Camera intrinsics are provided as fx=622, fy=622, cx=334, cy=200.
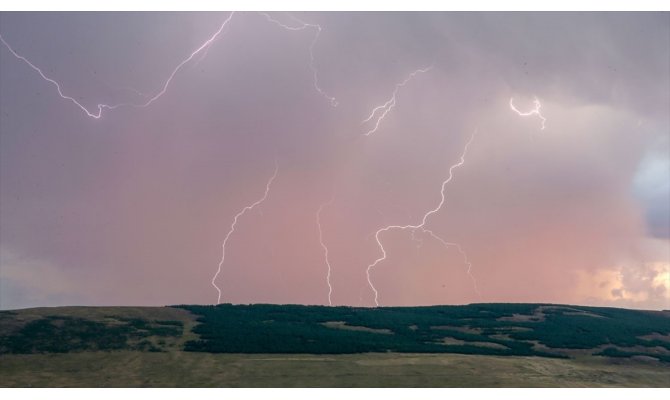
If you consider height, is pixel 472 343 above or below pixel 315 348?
above

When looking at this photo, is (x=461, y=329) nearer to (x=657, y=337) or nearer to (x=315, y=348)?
(x=657, y=337)

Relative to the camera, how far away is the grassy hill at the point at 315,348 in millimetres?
44500

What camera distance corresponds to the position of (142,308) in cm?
7269

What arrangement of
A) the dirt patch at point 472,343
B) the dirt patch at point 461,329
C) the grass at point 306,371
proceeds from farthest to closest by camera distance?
the dirt patch at point 461,329, the dirt patch at point 472,343, the grass at point 306,371

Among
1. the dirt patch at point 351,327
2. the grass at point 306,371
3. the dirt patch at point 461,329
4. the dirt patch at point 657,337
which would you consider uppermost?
the dirt patch at point 657,337

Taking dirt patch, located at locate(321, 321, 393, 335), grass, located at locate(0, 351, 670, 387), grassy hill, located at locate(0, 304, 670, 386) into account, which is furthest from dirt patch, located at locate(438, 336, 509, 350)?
dirt patch, located at locate(321, 321, 393, 335)

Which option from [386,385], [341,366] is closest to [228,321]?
[341,366]

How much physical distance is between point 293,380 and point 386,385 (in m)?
6.41

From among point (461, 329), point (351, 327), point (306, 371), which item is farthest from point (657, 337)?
point (306, 371)

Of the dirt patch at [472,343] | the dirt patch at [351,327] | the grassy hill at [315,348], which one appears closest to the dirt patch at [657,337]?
the grassy hill at [315,348]

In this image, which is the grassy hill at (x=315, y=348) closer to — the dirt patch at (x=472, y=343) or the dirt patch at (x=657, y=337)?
the dirt patch at (x=472, y=343)

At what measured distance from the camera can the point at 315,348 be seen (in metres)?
55.1

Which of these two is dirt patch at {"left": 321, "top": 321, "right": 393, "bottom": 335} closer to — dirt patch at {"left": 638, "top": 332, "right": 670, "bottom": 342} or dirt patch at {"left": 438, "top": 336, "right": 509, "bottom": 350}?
dirt patch at {"left": 438, "top": 336, "right": 509, "bottom": 350}

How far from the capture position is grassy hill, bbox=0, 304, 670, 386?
4450cm
